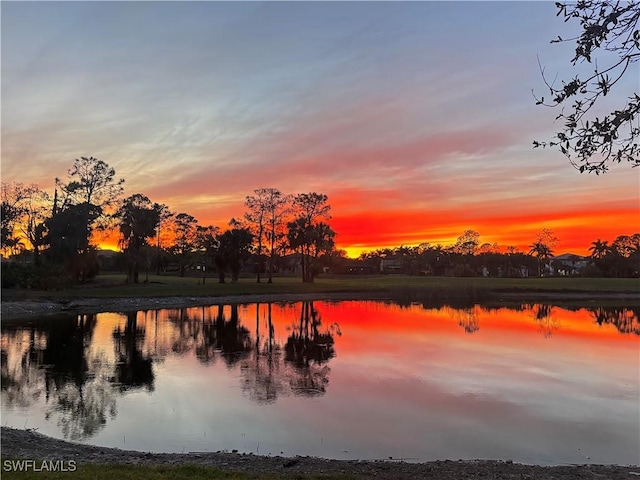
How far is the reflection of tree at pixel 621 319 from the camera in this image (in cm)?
3172

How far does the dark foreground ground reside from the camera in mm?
7980

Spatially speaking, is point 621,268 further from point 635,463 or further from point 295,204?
point 635,463

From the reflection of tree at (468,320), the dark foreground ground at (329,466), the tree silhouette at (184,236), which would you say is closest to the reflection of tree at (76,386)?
the dark foreground ground at (329,466)

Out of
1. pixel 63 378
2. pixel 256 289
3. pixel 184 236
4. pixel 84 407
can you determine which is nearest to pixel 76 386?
pixel 63 378

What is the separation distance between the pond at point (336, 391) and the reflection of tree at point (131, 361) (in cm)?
7

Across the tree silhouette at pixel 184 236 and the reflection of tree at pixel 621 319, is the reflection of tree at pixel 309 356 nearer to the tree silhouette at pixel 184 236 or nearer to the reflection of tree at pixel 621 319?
the reflection of tree at pixel 621 319

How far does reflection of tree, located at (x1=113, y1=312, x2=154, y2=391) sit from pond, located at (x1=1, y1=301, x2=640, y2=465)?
69mm

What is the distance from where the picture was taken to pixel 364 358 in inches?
810

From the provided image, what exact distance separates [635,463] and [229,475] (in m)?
7.58

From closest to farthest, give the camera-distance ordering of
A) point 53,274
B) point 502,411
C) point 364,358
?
point 502,411, point 364,358, point 53,274

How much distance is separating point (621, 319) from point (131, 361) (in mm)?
35581

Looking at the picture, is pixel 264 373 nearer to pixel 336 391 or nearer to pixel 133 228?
pixel 336 391

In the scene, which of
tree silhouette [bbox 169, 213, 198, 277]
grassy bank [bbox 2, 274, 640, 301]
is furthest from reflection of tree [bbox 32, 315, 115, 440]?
tree silhouette [bbox 169, 213, 198, 277]

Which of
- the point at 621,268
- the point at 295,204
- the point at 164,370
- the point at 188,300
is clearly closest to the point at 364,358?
the point at 164,370
